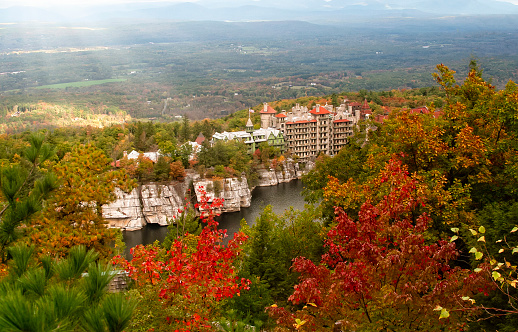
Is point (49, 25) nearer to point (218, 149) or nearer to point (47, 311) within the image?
point (218, 149)

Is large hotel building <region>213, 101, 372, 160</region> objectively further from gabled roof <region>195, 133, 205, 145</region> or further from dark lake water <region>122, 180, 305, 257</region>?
dark lake water <region>122, 180, 305, 257</region>

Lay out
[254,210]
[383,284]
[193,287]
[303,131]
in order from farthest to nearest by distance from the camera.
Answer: [303,131], [254,210], [193,287], [383,284]

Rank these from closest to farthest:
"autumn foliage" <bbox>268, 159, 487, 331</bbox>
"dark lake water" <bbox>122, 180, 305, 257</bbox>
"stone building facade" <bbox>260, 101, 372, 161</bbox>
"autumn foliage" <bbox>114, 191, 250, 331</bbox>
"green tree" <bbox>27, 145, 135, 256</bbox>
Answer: "autumn foliage" <bbox>268, 159, 487, 331</bbox>
"autumn foliage" <bbox>114, 191, 250, 331</bbox>
"green tree" <bbox>27, 145, 135, 256</bbox>
"dark lake water" <bbox>122, 180, 305, 257</bbox>
"stone building facade" <bbox>260, 101, 372, 161</bbox>

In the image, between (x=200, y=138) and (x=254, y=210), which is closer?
(x=254, y=210)

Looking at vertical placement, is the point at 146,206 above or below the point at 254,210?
above

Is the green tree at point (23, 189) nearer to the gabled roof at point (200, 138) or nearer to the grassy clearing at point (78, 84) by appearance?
the gabled roof at point (200, 138)

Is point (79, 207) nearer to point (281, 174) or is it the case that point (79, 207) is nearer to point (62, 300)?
point (62, 300)

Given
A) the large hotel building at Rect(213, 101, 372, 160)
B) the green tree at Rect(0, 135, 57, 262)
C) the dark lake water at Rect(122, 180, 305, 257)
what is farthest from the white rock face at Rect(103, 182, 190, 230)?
the green tree at Rect(0, 135, 57, 262)

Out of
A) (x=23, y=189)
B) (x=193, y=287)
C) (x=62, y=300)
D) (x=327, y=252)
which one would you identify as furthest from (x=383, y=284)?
(x=23, y=189)
